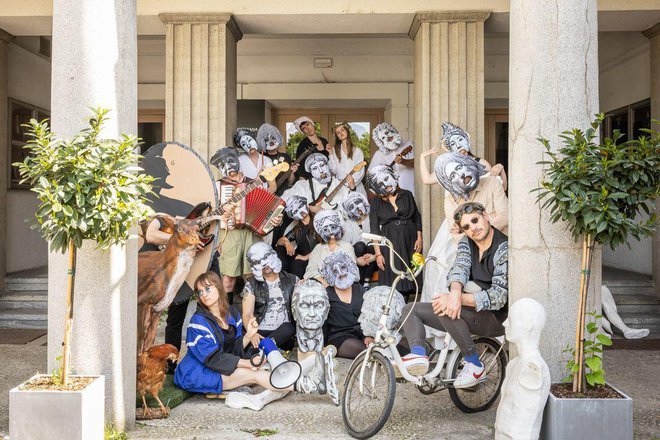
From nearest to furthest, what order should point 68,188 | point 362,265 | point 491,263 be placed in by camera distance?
point 68,188, point 491,263, point 362,265

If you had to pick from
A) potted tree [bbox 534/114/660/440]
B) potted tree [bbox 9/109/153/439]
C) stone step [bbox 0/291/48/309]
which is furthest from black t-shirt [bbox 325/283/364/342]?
stone step [bbox 0/291/48/309]

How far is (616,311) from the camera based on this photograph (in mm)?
7430

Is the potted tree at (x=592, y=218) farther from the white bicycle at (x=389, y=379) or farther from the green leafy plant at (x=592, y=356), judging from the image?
the white bicycle at (x=389, y=379)

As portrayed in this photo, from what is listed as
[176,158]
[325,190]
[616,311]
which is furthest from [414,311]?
[616,311]

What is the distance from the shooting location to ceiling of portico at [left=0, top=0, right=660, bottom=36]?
7.55m

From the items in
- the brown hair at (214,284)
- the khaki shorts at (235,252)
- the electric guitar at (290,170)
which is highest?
the electric guitar at (290,170)

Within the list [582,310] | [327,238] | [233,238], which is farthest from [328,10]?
[582,310]

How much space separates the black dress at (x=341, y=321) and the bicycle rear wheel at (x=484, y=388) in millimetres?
1404

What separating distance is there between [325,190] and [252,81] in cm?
446

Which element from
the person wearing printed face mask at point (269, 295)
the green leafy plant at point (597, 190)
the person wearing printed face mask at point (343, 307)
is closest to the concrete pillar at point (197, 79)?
the person wearing printed face mask at point (269, 295)

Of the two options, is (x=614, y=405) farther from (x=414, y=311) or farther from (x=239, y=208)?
(x=239, y=208)

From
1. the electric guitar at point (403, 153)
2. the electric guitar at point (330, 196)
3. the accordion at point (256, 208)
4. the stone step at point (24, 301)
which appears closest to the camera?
the accordion at point (256, 208)

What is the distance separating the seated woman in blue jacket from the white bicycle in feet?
2.21

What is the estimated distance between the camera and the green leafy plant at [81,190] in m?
3.77
